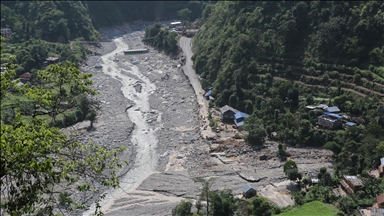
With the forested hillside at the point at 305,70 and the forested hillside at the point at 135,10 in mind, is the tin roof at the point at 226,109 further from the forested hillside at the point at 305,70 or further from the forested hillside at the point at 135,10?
the forested hillside at the point at 135,10

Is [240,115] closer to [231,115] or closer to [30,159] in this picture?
[231,115]

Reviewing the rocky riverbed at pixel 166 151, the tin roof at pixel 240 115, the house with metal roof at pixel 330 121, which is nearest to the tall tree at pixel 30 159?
the rocky riverbed at pixel 166 151

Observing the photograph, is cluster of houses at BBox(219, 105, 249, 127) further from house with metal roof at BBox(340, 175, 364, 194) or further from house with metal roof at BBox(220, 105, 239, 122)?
house with metal roof at BBox(340, 175, 364, 194)

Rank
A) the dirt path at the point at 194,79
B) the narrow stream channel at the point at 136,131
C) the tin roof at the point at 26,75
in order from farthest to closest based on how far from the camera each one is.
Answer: the tin roof at the point at 26,75, the dirt path at the point at 194,79, the narrow stream channel at the point at 136,131

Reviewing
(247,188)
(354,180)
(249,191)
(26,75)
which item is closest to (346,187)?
(354,180)

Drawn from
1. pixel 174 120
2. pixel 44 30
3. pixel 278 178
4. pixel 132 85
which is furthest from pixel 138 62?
pixel 278 178

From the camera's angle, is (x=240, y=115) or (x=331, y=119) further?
(x=240, y=115)

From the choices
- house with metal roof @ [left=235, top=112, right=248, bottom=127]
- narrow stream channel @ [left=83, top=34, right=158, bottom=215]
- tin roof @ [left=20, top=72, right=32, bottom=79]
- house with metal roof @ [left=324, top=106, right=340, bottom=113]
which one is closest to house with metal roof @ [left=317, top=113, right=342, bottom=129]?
house with metal roof @ [left=324, top=106, right=340, bottom=113]
